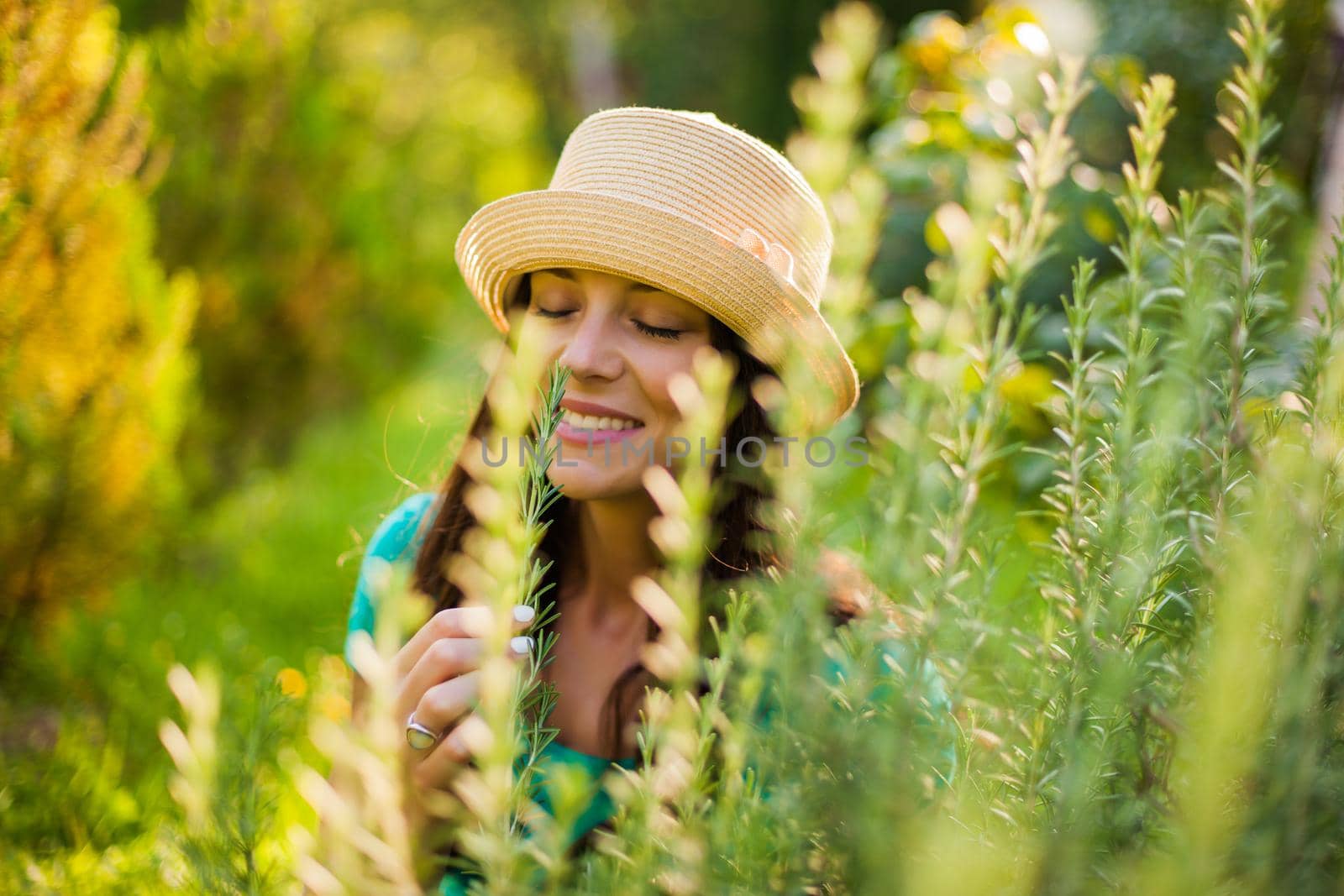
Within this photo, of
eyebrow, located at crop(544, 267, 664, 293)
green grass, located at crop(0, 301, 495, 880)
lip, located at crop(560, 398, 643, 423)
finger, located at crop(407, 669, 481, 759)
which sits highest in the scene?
eyebrow, located at crop(544, 267, 664, 293)

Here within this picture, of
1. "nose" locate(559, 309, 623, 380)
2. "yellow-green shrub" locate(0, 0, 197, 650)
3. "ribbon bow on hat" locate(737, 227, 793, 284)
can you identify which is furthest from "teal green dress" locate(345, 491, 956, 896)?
"yellow-green shrub" locate(0, 0, 197, 650)

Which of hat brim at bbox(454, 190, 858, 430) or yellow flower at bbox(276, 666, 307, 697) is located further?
yellow flower at bbox(276, 666, 307, 697)

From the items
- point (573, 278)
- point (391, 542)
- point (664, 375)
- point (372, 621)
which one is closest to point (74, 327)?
point (391, 542)

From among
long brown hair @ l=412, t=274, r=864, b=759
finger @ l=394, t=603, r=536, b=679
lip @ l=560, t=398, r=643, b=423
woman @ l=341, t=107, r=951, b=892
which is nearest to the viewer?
finger @ l=394, t=603, r=536, b=679

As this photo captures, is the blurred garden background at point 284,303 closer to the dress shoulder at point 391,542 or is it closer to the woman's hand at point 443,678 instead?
the dress shoulder at point 391,542

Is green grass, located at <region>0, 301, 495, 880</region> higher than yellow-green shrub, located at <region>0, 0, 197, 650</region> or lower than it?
lower

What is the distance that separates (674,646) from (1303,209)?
4.45m

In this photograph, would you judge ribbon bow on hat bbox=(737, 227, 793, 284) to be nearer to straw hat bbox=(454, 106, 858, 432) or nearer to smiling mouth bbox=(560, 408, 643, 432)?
straw hat bbox=(454, 106, 858, 432)

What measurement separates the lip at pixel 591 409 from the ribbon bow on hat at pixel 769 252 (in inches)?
15.4

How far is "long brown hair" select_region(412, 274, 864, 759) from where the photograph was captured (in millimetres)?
2043

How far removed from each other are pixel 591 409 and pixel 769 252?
1.53 ft

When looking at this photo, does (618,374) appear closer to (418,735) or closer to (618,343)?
(618,343)

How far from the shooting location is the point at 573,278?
196 cm

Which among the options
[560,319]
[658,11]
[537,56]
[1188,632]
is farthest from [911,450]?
[537,56]
